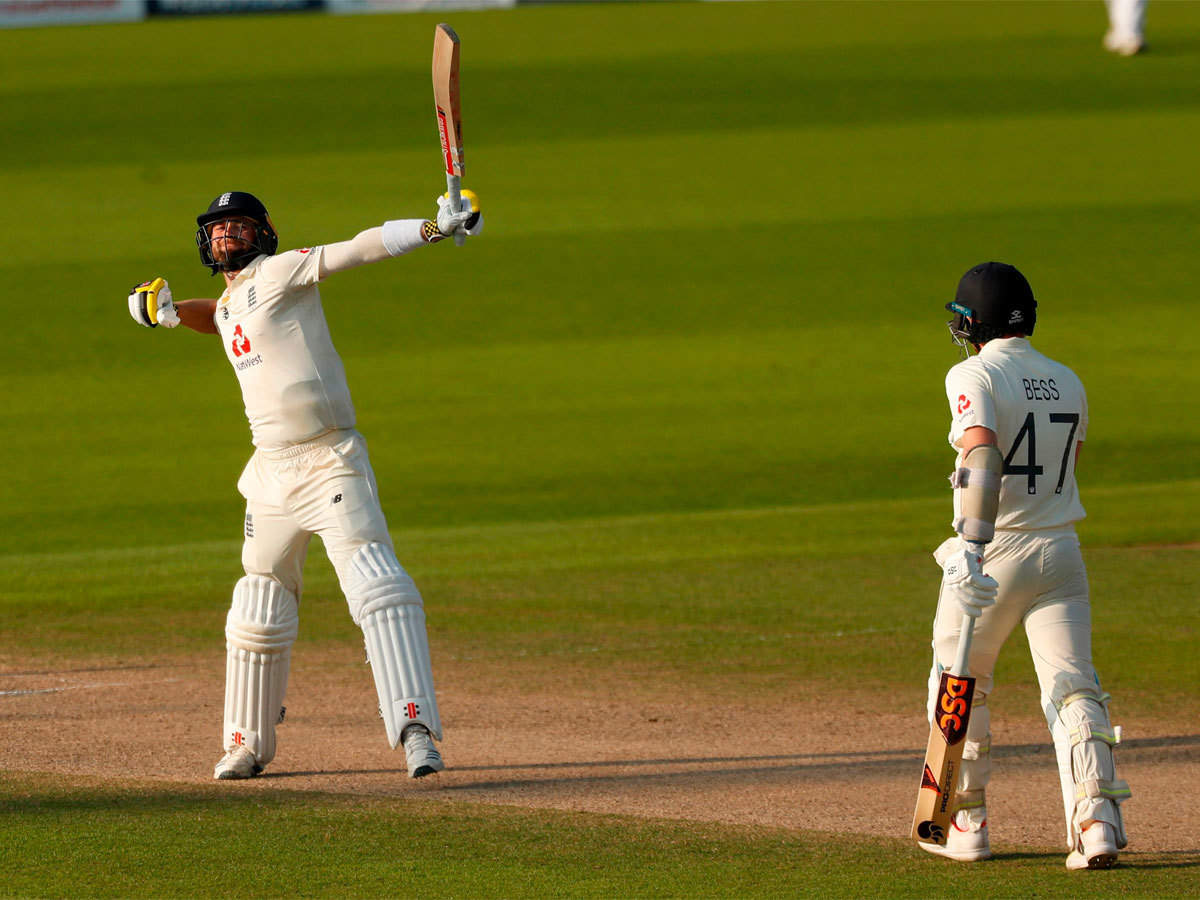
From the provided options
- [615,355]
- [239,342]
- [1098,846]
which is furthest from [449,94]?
[615,355]

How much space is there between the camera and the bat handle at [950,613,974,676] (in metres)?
5.71

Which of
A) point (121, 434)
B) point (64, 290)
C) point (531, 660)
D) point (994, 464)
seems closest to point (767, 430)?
point (121, 434)

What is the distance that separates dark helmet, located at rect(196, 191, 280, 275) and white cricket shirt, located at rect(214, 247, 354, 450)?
0.13m

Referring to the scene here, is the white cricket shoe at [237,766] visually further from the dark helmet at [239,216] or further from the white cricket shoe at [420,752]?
Result: the dark helmet at [239,216]

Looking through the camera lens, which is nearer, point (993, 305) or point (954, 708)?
point (954, 708)

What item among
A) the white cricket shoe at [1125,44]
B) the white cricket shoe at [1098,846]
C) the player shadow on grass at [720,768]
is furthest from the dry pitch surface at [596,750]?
the white cricket shoe at [1125,44]

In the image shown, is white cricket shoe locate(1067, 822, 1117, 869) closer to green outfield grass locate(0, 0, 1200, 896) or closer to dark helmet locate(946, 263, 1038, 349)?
green outfield grass locate(0, 0, 1200, 896)

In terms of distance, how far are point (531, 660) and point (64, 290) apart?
1378 cm

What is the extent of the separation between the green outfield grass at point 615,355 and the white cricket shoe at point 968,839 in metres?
0.17

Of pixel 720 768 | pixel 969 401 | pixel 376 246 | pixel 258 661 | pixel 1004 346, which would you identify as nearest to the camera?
pixel 969 401

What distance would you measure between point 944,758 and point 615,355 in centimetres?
1348

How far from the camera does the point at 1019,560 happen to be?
5.80m

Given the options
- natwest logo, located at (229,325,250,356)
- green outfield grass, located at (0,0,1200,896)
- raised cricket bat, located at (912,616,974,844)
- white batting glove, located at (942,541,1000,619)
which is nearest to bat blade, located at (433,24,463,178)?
Answer: natwest logo, located at (229,325,250,356)

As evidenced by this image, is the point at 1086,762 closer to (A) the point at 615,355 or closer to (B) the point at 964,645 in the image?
(B) the point at 964,645
